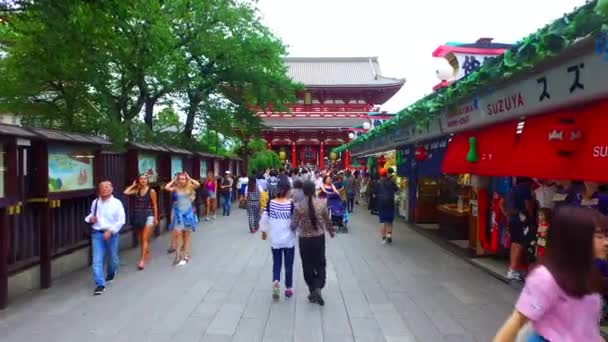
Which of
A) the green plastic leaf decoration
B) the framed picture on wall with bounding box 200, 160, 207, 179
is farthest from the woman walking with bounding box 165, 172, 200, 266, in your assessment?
the framed picture on wall with bounding box 200, 160, 207, 179

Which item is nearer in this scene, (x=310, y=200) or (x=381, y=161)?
(x=310, y=200)

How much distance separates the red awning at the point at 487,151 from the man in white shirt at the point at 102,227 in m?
5.31

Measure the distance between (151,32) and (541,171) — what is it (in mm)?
9320

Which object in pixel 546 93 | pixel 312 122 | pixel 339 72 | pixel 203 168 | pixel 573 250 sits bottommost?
pixel 573 250

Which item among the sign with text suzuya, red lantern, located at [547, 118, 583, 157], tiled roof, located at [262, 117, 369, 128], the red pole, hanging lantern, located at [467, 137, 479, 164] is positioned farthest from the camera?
the red pole

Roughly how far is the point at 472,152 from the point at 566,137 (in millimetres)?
2692

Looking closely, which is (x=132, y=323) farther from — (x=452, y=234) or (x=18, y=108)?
(x=18, y=108)

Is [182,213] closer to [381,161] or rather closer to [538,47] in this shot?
[538,47]

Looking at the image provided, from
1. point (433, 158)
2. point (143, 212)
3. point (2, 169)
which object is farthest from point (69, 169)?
point (433, 158)

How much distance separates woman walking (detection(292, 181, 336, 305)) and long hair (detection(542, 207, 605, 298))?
3.69 meters

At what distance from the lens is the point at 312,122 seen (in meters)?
33.9

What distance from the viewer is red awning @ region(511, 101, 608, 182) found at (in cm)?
421

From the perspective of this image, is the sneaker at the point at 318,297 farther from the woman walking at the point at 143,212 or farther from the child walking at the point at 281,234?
the woman walking at the point at 143,212

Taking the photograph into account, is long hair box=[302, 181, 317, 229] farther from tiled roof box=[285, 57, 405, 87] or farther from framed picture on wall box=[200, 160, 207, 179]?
tiled roof box=[285, 57, 405, 87]
